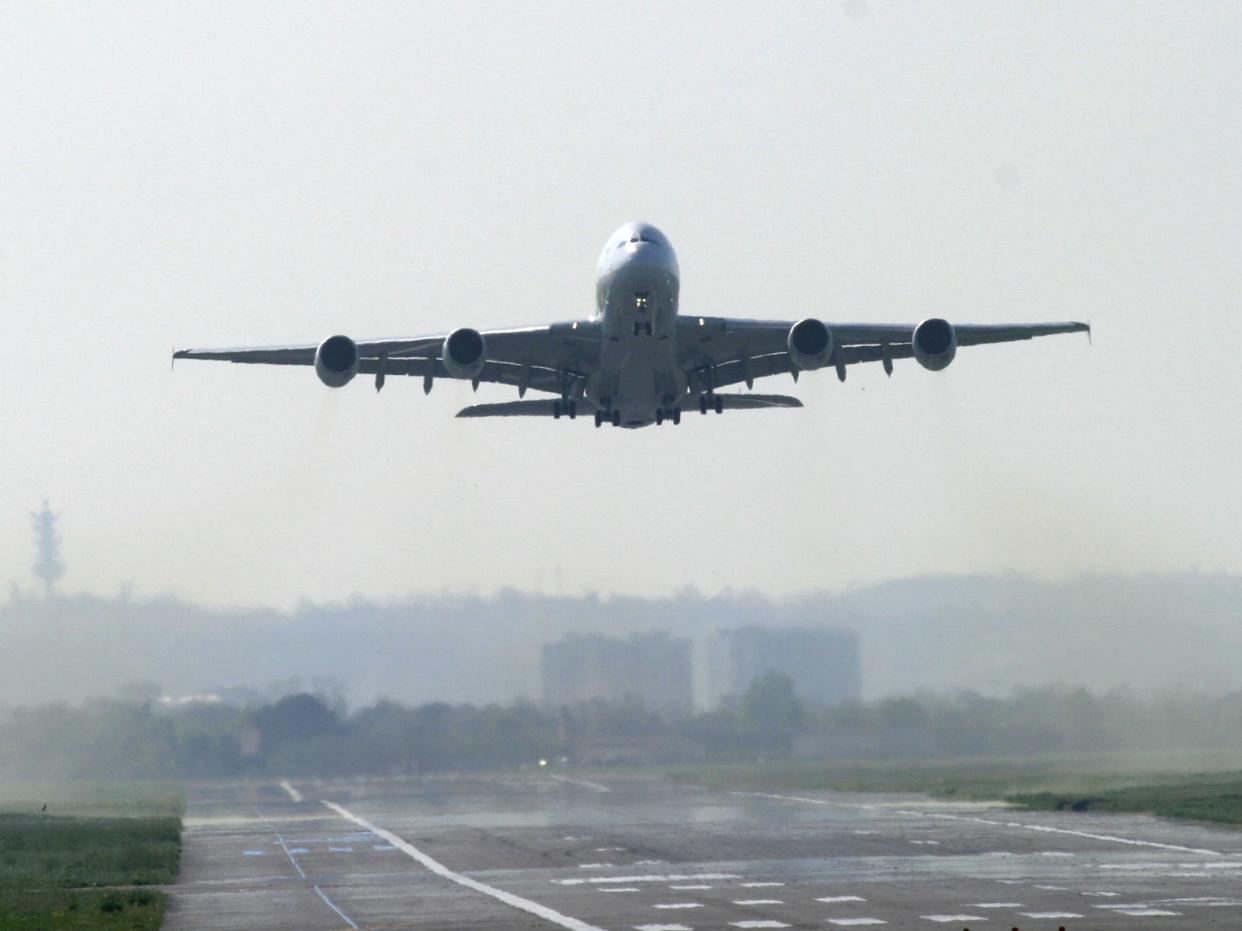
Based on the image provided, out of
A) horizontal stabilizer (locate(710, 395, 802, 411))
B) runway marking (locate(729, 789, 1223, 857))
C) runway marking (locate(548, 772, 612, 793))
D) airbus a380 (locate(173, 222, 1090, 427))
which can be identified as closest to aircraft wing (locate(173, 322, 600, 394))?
airbus a380 (locate(173, 222, 1090, 427))

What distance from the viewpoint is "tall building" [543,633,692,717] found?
64.9 metres

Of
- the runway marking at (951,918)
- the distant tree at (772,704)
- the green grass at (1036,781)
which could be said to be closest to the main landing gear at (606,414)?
the green grass at (1036,781)

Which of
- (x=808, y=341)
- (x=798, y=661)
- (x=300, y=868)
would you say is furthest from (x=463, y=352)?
(x=798, y=661)

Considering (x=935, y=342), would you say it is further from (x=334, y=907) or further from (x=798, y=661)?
(x=798, y=661)

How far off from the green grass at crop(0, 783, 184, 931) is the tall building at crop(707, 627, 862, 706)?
2036 centimetres

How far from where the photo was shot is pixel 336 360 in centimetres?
4197

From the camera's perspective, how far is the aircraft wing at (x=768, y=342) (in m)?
43.4

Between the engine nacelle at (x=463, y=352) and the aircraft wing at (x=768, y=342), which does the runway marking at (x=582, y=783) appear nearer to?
the aircraft wing at (x=768, y=342)

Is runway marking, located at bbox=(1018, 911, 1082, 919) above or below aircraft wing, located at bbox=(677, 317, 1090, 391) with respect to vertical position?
below

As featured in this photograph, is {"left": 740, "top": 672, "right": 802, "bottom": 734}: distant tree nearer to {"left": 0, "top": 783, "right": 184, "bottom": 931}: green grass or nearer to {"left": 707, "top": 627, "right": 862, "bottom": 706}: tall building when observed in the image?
{"left": 707, "top": 627, "right": 862, "bottom": 706}: tall building

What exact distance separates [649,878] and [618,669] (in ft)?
97.3

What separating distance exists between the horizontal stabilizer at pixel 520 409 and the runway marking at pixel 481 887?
1100 centimetres

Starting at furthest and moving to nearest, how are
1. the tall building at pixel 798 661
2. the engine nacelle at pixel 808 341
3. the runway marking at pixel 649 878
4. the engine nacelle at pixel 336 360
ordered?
the tall building at pixel 798 661, the engine nacelle at pixel 808 341, the engine nacelle at pixel 336 360, the runway marking at pixel 649 878

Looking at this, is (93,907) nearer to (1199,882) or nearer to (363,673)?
(1199,882)
